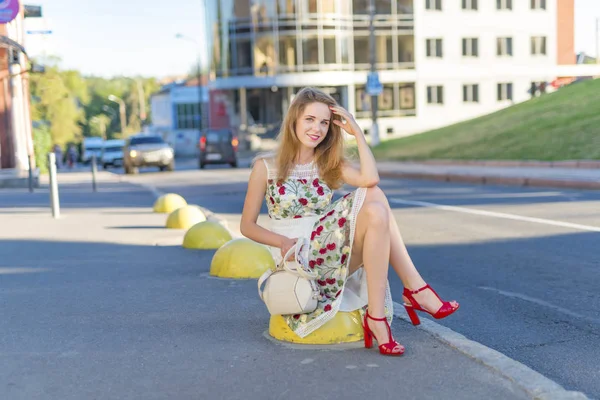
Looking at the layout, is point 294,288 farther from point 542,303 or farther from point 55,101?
point 55,101

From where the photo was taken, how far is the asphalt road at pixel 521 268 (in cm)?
483

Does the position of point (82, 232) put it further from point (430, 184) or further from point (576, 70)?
point (576, 70)

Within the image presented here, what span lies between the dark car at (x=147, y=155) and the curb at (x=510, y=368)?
30.6 m

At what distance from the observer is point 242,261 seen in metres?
7.00

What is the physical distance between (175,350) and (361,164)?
54.5 inches

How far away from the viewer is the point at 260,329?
503 cm

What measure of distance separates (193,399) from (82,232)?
806 cm

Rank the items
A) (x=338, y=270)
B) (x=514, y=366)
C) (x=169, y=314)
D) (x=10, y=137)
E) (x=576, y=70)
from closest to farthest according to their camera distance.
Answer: (x=514, y=366) → (x=338, y=270) → (x=169, y=314) → (x=10, y=137) → (x=576, y=70)

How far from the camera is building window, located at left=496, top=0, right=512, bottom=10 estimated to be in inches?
2299

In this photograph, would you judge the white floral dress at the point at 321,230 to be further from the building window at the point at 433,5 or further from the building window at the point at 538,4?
the building window at the point at 538,4

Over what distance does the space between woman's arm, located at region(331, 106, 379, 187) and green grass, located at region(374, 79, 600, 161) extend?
1694 centimetres

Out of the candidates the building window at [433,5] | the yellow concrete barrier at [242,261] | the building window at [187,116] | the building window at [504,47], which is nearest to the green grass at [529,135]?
the yellow concrete barrier at [242,261]

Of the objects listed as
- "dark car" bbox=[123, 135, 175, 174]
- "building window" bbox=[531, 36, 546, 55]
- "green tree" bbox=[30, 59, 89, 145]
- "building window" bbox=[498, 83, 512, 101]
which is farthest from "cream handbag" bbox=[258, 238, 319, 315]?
"building window" bbox=[531, 36, 546, 55]

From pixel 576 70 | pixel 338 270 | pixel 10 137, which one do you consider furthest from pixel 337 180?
pixel 576 70
